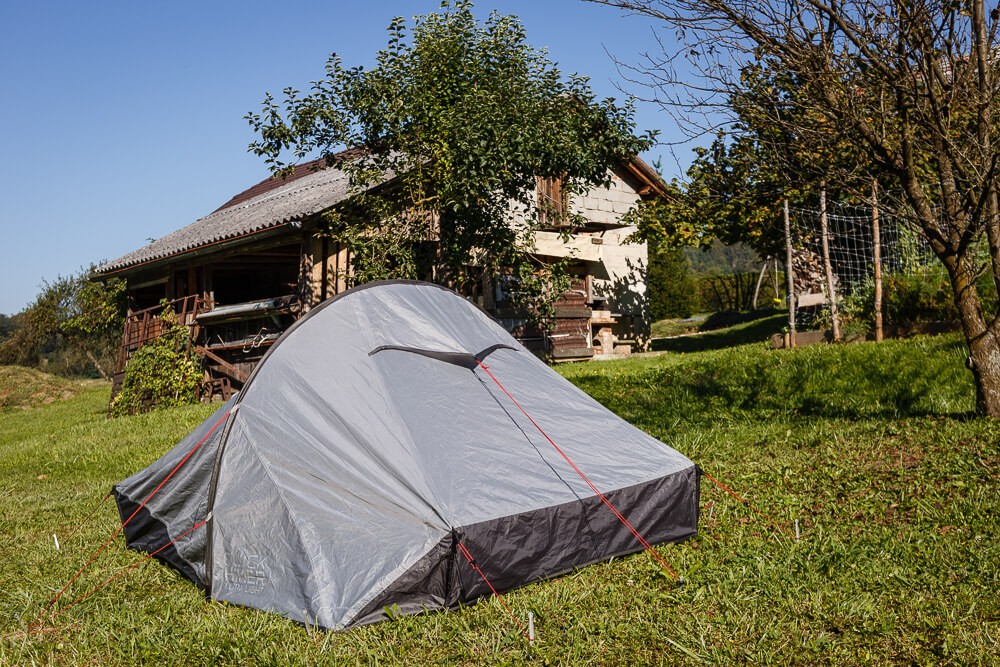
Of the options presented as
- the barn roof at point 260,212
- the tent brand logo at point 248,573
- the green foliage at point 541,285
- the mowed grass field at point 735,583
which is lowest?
the mowed grass field at point 735,583

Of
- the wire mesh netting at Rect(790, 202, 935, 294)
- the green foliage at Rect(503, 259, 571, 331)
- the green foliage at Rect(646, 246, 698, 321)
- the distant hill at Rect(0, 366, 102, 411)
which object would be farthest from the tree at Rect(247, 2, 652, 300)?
the green foliage at Rect(646, 246, 698, 321)

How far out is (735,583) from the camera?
4.07 m

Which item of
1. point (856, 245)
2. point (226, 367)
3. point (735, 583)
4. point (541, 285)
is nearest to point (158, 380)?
point (226, 367)

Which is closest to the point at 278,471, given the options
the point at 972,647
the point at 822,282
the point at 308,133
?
the point at 972,647

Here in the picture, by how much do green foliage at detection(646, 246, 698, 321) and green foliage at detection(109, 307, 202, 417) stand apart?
17506mm

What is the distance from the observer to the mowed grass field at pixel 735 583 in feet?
11.3

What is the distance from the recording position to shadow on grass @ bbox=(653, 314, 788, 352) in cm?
1642

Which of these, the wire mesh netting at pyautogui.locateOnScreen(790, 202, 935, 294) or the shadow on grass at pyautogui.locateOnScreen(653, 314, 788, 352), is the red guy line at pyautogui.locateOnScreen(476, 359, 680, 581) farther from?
the shadow on grass at pyautogui.locateOnScreen(653, 314, 788, 352)

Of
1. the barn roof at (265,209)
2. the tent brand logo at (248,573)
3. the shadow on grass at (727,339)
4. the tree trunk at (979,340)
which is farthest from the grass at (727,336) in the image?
the tent brand logo at (248,573)

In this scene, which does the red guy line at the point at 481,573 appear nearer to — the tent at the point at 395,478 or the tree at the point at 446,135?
the tent at the point at 395,478

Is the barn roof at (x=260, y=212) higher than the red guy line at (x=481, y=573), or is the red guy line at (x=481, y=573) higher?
the barn roof at (x=260, y=212)

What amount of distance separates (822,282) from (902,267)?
2.45 metres

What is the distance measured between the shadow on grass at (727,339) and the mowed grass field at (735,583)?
844cm

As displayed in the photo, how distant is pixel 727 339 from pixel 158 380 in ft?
37.4
